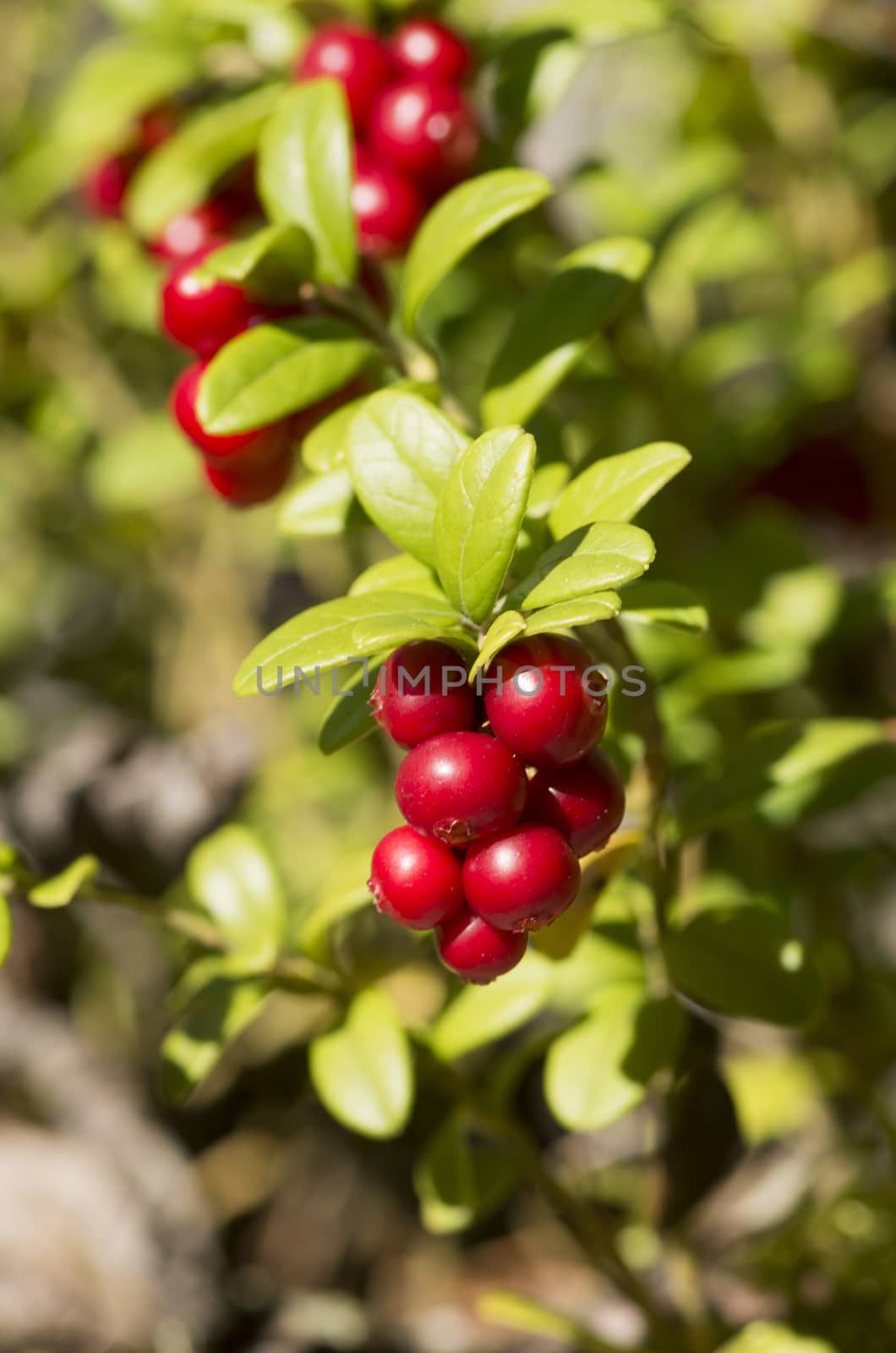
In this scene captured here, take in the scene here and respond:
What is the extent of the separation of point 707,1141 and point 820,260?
147 cm

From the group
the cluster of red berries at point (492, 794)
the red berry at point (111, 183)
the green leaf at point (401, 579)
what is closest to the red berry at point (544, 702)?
the cluster of red berries at point (492, 794)

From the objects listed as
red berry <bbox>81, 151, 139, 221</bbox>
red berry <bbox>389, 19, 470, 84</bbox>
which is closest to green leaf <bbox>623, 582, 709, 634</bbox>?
red berry <bbox>389, 19, 470, 84</bbox>

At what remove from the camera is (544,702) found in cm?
69

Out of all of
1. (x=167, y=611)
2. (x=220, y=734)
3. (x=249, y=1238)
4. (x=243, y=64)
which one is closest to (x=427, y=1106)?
(x=249, y=1238)

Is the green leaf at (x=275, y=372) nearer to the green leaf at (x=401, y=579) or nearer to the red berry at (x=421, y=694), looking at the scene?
the green leaf at (x=401, y=579)

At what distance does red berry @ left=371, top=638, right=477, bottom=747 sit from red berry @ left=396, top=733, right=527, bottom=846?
0.02 m

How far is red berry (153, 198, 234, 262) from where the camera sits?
1.25 m

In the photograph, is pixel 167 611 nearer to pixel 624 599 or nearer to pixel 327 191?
pixel 327 191

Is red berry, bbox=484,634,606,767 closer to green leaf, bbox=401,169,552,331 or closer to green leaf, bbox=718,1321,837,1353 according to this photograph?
green leaf, bbox=401,169,552,331

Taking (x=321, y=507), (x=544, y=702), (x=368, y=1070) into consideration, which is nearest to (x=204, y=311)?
(x=321, y=507)

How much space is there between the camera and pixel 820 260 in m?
2.04

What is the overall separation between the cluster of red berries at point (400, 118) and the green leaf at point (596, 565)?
1.86 feet

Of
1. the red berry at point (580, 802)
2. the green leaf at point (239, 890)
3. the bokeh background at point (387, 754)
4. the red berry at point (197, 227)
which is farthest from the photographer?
the bokeh background at point (387, 754)

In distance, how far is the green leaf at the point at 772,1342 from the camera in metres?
1.12
